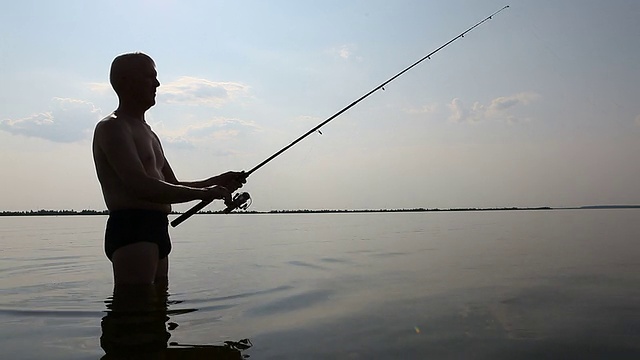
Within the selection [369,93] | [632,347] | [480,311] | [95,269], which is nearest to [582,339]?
[632,347]

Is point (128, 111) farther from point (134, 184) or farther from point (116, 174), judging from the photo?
point (134, 184)

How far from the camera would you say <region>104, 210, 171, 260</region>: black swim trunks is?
3.42 meters

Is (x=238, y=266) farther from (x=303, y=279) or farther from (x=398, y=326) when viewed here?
(x=398, y=326)

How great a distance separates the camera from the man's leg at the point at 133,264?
3428 mm

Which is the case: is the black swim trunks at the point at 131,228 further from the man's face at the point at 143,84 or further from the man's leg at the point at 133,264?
the man's face at the point at 143,84

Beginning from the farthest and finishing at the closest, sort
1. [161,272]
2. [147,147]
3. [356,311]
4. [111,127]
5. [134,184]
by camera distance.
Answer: [356,311], [161,272], [147,147], [111,127], [134,184]

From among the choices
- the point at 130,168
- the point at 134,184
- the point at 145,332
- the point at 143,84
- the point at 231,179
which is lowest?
the point at 145,332

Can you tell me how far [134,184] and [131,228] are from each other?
0.37 metres

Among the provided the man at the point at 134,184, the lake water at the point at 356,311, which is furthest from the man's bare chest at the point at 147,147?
the lake water at the point at 356,311

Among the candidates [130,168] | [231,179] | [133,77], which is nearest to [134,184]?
[130,168]

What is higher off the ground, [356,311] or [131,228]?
[131,228]

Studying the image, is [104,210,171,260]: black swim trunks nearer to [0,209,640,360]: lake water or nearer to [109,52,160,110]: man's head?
[0,209,640,360]: lake water

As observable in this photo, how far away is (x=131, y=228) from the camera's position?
11.2ft

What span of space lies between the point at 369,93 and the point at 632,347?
15.9 feet
